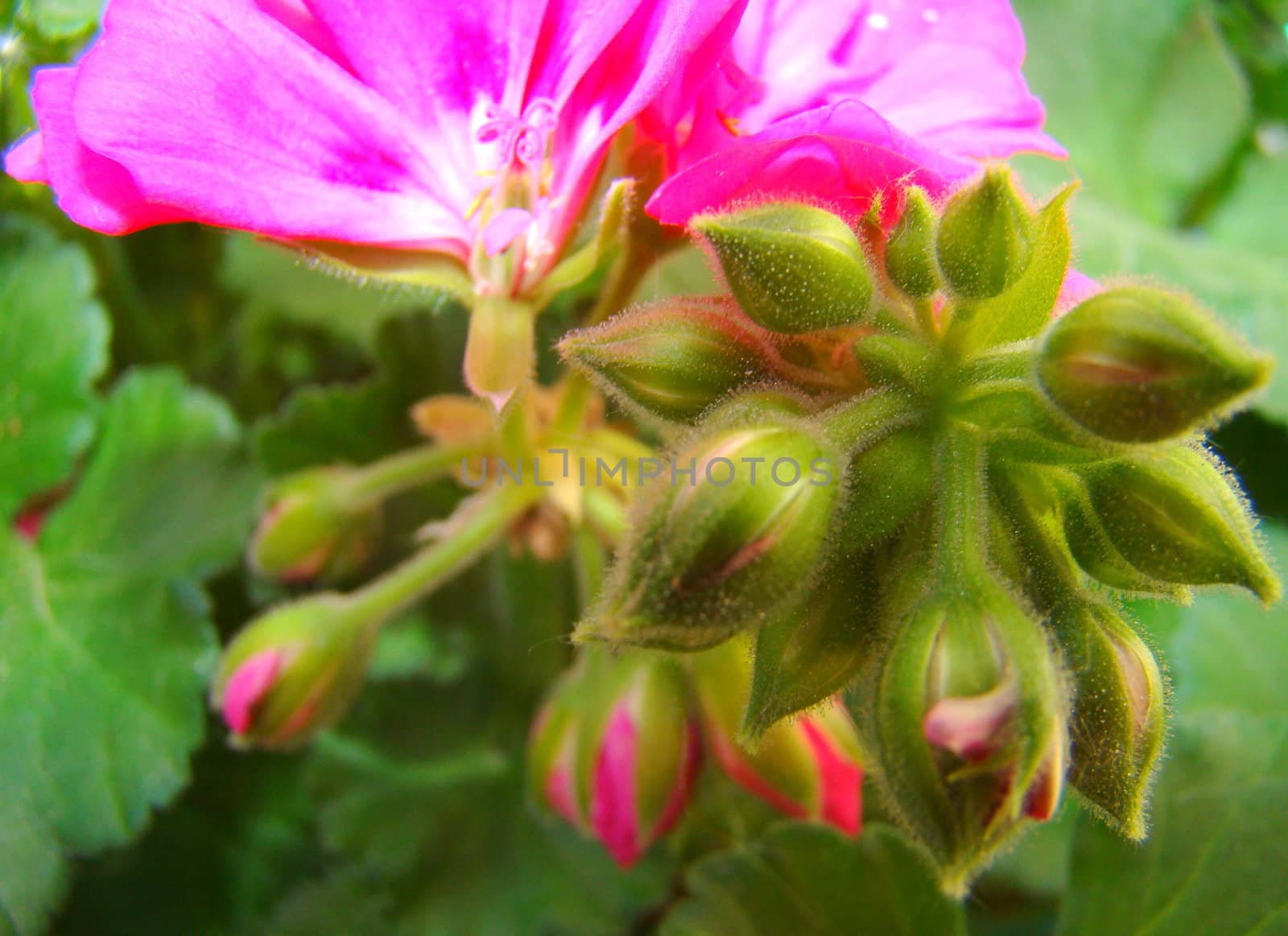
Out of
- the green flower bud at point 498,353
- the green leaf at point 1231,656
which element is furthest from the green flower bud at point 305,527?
the green leaf at point 1231,656

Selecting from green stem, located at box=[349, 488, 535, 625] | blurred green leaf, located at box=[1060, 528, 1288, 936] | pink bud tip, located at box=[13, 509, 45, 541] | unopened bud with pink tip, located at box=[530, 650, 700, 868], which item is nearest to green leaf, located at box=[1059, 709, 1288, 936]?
blurred green leaf, located at box=[1060, 528, 1288, 936]

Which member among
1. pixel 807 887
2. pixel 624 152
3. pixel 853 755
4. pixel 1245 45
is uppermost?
pixel 624 152

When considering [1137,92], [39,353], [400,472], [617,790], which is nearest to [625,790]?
[617,790]

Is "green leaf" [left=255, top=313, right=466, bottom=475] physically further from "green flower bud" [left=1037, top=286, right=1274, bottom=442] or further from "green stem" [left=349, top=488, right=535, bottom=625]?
"green flower bud" [left=1037, top=286, right=1274, bottom=442]

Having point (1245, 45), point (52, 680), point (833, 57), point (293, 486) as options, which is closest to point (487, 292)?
point (833, 57)

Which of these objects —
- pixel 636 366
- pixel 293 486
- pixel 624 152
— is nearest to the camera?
pixel 636 366

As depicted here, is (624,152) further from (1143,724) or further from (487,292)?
(1143,724)
